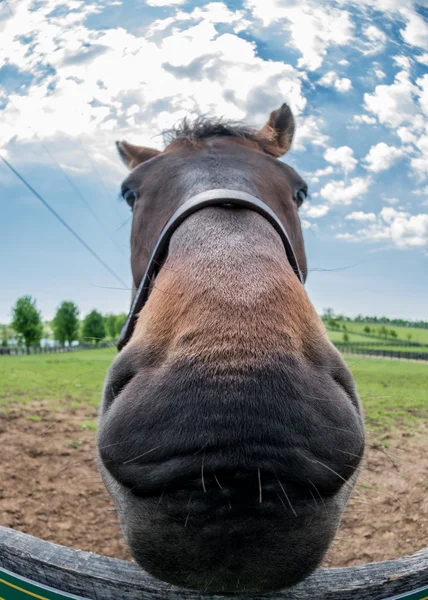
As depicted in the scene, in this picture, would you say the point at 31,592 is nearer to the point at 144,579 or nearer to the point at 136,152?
the point at 144,579

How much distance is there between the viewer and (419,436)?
840 cm

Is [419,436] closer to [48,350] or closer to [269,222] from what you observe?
[269,222]

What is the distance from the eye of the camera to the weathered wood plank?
1712 mm

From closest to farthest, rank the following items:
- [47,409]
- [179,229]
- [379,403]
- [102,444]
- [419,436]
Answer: [102,444]
[179,229]
[419,436]
[47,409]
[379,403]

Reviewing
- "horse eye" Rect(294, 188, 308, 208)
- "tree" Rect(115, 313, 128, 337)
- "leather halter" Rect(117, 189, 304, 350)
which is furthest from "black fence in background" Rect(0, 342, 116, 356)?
"leather halter" Rect(117, 189, 304, 350)

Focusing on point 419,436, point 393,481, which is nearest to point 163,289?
point 393,481

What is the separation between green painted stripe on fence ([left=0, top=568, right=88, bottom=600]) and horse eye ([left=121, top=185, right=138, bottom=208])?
267cm

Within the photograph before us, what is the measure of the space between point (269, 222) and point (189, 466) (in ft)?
4.74

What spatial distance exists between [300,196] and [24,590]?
3.23 meters

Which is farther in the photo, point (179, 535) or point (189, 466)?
point (179, 535)

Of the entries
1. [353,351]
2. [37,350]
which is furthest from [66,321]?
[353,351]

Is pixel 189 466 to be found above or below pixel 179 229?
below

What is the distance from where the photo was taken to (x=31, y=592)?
5.86 feet

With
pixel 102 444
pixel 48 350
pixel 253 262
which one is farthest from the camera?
pixel 48 350
